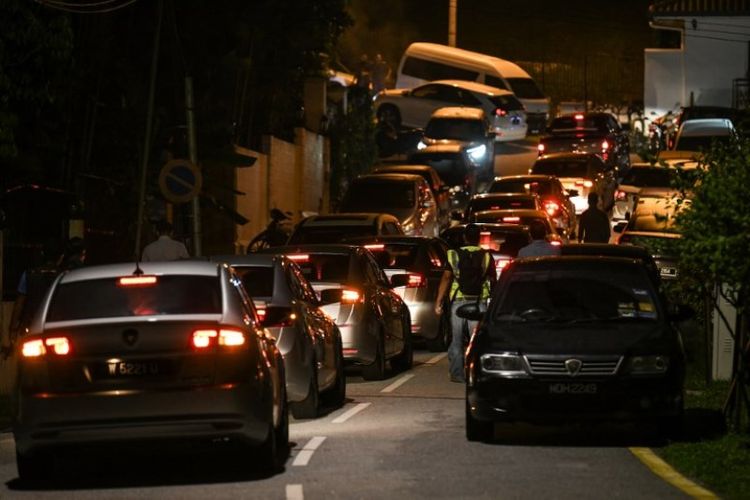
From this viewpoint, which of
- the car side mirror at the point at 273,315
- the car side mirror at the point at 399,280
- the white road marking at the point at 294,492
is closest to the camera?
the white road marking at the point at 294,492

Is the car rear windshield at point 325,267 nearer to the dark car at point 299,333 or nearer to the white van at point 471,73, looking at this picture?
the dark car at point 299,333

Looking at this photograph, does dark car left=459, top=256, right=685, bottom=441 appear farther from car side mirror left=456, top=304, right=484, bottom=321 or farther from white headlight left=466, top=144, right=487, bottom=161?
white headlight left=466, top=144, right=487, bottom=161

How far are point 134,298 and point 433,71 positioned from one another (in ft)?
176

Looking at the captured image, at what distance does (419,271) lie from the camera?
2423 centimetres

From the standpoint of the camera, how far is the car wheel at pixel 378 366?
19.9m

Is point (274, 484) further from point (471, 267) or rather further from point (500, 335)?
point (471, 267)

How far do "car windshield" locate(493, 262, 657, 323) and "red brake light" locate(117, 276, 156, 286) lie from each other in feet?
11.3

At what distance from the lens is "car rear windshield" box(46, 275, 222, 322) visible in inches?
502

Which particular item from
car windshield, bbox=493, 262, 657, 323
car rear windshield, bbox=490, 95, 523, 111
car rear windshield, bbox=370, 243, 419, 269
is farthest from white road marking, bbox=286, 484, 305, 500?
car rear windshield, bbox=490, 95, 523, 111

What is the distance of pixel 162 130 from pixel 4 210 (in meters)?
7.54

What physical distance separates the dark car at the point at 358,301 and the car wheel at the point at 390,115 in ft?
126

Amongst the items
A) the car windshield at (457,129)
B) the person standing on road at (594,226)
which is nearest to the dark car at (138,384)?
the person standing on road at (594,226)

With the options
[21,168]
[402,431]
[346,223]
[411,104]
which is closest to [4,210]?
[21,168]

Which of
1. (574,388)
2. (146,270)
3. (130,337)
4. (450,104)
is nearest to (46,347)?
(130,337)
